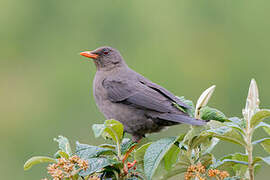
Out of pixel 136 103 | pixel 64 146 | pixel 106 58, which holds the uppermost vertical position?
pixel 106 58

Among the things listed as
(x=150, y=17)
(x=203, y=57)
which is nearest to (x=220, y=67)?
(x=203, y=57)

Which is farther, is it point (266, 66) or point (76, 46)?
point (76, 46)

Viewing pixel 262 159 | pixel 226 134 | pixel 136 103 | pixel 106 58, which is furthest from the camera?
pixel 106 58

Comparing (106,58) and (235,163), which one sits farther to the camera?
(106,58)

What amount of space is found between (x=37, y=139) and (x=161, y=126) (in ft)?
14.0

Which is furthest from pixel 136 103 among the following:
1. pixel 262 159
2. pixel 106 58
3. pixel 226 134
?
pixel 262 159

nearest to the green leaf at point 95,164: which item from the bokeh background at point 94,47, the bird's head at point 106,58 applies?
the bird's head at point 106,58

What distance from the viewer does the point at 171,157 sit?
2607 mm

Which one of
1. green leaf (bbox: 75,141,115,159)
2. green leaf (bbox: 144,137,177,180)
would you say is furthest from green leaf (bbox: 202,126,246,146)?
green leaf (bbox: 75,141,115,159)

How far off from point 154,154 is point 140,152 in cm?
18

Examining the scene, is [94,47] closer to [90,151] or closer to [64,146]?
[64,146]

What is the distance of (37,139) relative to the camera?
8219 mm

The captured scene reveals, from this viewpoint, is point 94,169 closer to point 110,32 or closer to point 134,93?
point 134,93

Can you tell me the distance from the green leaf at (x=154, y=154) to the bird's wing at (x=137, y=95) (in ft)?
5.56
